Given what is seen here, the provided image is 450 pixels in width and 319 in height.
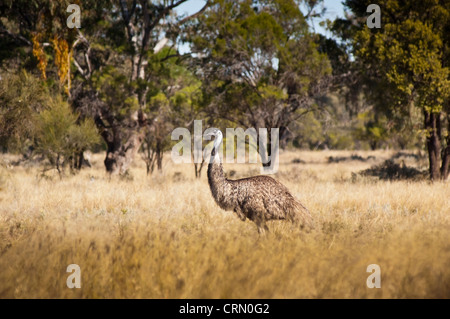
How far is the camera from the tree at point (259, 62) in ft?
44.5

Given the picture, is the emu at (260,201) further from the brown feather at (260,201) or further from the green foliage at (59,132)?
the green foliage at (59,132)

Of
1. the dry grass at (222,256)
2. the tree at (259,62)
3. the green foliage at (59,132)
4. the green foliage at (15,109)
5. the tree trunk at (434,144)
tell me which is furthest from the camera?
the tree at (259,62)

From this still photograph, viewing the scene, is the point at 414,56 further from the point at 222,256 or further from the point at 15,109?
the point at 15,109

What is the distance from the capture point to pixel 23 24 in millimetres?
14797

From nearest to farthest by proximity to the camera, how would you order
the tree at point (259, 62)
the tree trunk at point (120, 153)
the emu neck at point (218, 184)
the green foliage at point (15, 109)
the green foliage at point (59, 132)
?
the emu neck at point (218, 184), the green foliage at point (15, 109), the green foliage at point (59, 132), the tree at point (259, 62), the tree trunk at point (120, 153)

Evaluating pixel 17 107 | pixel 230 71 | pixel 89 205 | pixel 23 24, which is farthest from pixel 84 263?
pixel 23 24

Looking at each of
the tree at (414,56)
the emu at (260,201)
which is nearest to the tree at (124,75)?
the tree at (414,56)

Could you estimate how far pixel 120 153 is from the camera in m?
17.0

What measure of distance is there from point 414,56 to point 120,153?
12.7 m

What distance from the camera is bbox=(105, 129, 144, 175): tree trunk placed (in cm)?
1675

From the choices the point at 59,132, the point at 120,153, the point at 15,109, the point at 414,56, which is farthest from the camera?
the point at 120,153

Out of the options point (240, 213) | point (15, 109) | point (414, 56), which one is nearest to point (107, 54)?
point (15, 109)

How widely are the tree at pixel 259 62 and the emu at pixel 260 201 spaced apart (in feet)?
27.8
